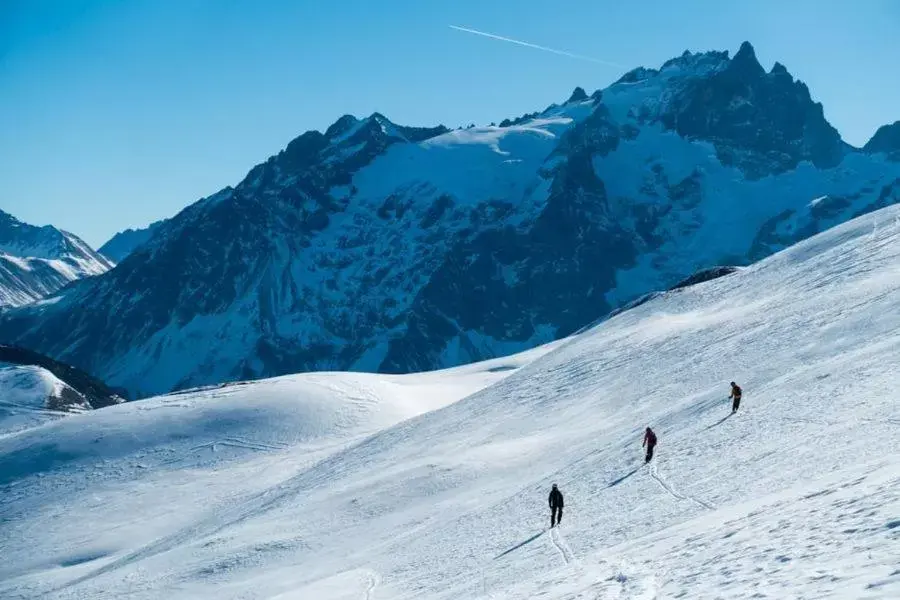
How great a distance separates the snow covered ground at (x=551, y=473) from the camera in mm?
20078

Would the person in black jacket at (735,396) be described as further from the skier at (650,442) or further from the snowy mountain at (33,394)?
the snowy mountain at (33,394)

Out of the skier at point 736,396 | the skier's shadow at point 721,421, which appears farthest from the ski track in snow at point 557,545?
the skier at point 736,396

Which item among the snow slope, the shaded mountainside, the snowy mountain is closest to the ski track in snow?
the snowy mountain

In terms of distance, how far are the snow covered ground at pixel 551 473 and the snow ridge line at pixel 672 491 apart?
0.18 m

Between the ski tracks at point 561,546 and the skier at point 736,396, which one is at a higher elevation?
the skier at point 736,396

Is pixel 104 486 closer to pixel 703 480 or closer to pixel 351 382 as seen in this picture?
pixel 351 382

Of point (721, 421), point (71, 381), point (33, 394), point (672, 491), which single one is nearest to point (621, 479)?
point (672, 491)

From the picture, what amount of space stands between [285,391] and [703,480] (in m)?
70.0

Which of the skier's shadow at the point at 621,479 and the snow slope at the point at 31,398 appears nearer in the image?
the skier's shadow at the point at 621,479

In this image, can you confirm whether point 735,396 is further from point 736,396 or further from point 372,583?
point 372,583

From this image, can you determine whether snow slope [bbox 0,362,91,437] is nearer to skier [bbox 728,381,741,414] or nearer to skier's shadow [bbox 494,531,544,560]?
skier [bbox 728,381,741,414]

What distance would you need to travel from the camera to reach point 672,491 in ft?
98.3

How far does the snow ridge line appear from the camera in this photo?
2670cm

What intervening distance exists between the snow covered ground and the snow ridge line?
0.18 metres
